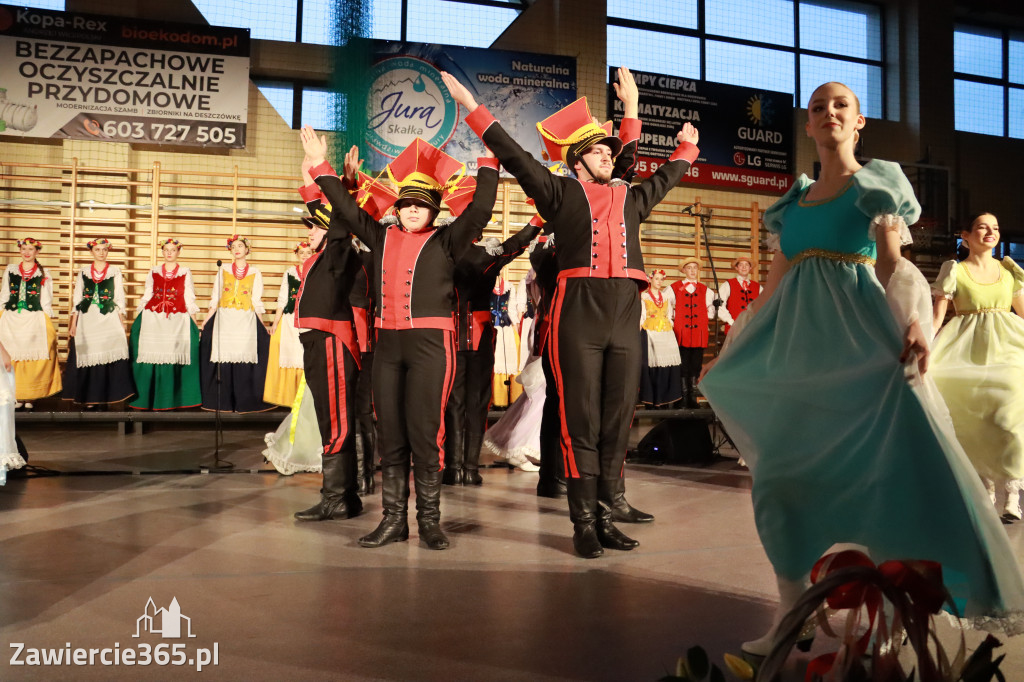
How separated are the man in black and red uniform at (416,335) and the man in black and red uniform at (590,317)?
0.83 ft

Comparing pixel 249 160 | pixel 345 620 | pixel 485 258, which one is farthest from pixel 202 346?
pixel 345 620

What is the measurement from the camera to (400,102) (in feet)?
31.3

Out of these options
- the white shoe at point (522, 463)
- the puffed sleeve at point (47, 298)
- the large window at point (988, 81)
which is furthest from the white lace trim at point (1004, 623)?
the large window at point (988, 81)

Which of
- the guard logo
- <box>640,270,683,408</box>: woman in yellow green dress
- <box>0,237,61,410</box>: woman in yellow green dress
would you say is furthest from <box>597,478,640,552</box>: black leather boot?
the guard logo

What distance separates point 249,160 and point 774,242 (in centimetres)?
807

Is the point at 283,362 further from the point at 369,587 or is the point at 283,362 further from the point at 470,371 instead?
the point at 369,587

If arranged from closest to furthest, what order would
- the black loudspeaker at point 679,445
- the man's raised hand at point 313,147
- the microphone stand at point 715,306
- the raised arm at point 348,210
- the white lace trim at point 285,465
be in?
the raised arm at point 348,210
the man's raised hand at point 313,147
the white lace trim at point 285,465
the black loudspeaker at point 679,445
the microphone stand at point 715,306

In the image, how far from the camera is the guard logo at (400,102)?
9.49m

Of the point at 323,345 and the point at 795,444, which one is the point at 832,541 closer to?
the point at 795,444

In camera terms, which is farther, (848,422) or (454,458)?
(454,458)

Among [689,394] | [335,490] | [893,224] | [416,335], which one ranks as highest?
[893,224]

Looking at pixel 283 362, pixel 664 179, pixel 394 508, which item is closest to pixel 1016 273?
pixel 664 179

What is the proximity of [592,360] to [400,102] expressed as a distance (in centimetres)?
709

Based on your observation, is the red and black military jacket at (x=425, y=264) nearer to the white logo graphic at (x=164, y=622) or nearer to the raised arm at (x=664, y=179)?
the raised arm at (x=664, y=179)
